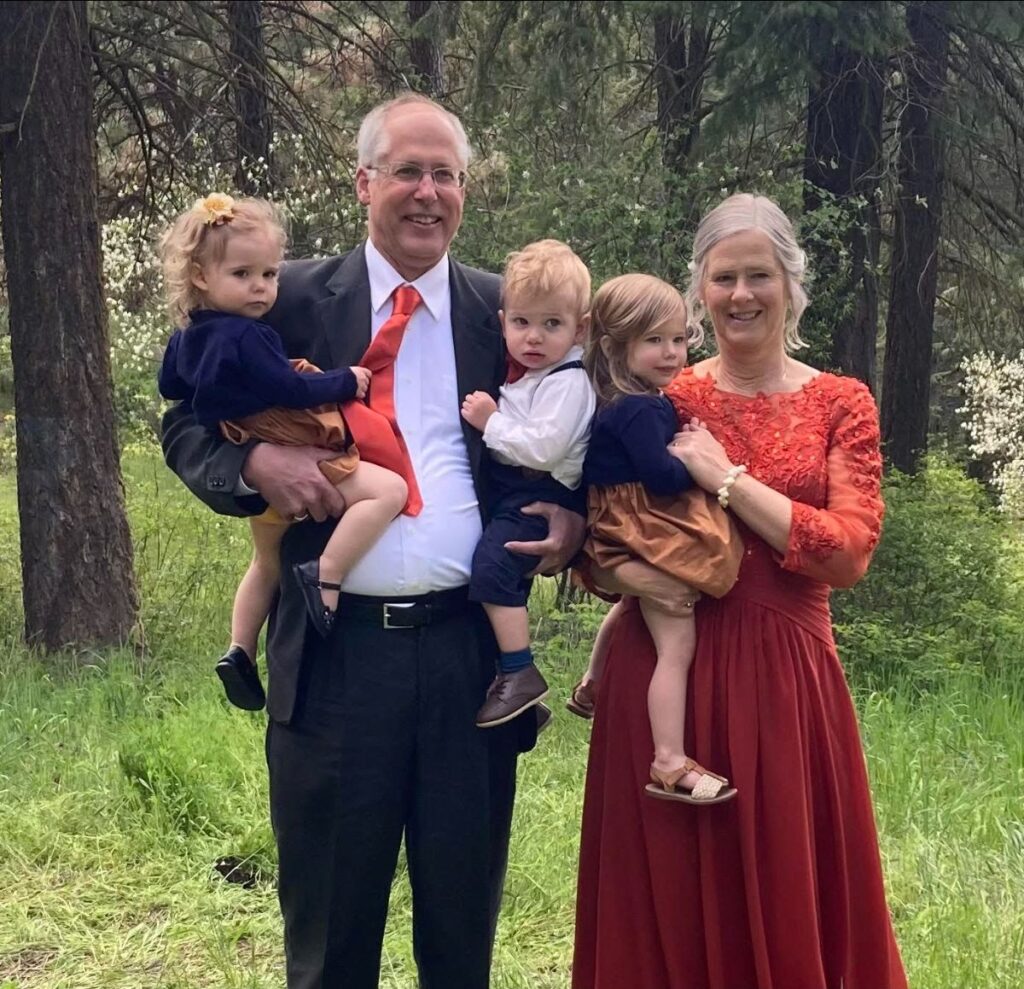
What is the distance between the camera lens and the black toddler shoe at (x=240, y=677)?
111 inches

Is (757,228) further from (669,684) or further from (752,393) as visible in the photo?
(669,684)

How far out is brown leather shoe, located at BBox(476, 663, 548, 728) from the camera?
2.56 m

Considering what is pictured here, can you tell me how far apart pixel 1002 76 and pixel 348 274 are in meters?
7.75

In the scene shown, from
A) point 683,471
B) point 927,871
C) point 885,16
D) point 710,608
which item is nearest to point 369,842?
point 710,608

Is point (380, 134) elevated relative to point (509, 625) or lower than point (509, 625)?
elevated

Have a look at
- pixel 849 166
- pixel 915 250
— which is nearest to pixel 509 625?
pixel 849 166

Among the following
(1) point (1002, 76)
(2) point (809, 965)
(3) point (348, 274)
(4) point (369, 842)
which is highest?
(1) point (1002, 76)

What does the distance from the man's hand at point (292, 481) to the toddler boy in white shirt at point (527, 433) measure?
13.1 inches

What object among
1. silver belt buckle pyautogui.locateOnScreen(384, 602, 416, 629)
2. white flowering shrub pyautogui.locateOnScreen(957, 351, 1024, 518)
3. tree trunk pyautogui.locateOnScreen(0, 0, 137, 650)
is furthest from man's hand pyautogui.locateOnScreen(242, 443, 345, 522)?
white flowering shrub pyautogui.locateOnScreen(957, 351, 1024, 518)

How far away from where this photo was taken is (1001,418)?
13609 millimetres

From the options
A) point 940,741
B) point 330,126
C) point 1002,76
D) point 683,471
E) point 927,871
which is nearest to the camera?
point 683,471

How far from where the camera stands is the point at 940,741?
5012mm

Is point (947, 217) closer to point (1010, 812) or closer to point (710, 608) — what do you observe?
point (1010, 812)

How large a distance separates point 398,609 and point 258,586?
43 centimetres
